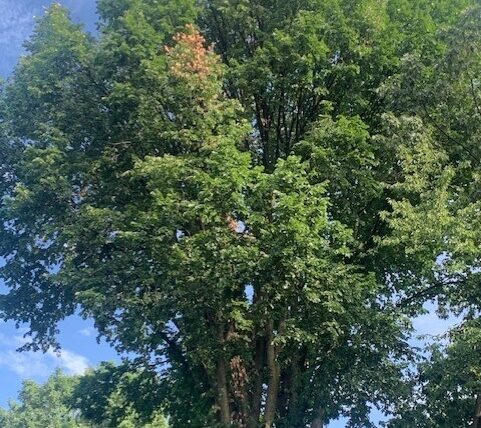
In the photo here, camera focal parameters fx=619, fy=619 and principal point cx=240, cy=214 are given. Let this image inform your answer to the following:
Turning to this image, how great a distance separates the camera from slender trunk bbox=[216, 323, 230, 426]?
42.1ft

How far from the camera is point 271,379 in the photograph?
43.0ft

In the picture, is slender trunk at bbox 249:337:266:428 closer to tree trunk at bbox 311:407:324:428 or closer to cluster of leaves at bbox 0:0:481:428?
cluster of leaves at bbox 0:0:481:428

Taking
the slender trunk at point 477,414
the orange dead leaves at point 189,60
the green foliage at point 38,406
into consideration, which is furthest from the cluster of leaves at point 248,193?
the green foliage at point 38,406

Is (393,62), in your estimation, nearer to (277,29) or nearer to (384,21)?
(384,21)

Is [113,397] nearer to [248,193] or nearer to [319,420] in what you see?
[319,420]

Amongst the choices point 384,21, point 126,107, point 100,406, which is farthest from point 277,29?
point 100,406

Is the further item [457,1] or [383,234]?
[457,1]

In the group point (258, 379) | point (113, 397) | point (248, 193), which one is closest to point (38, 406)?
point (113, 397)

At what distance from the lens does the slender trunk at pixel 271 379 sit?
12844 mm

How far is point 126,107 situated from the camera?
13.6 metres

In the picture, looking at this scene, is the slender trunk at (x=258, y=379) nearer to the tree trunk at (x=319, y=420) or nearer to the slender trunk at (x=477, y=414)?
the tree trunk at (x=319, y=420)

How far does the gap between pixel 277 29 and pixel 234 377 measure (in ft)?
26.0

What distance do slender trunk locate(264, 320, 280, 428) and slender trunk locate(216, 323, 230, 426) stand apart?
0.84 meters

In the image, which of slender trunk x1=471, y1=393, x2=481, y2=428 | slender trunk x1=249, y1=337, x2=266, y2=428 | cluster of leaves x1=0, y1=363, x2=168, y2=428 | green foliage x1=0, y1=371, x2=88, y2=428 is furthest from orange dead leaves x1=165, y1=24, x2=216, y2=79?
green foliage x1=0, y1=371, x2=88, y2=428
